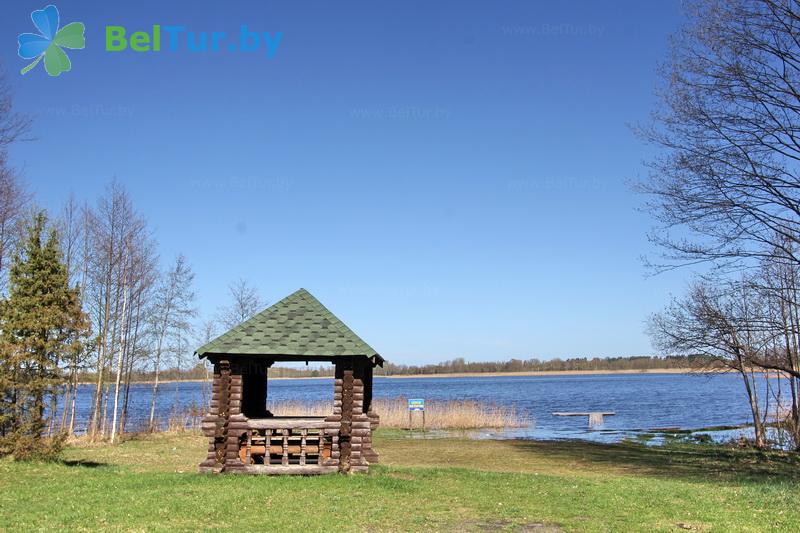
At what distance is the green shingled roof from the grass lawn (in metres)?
2.96

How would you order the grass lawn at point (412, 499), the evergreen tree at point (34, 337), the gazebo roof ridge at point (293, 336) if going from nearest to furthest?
1. the grass lawn at point (412, 499)
2. the gazebo roof ridge at point (293, 336)
3. the evergreen tree at point (34, 337)

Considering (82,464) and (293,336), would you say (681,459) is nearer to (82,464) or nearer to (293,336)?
(293,336)

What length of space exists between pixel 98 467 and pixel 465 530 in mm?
12446

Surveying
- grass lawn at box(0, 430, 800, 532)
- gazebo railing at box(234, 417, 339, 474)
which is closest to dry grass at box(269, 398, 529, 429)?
grass lawn at box(0, 430, 800, 532)

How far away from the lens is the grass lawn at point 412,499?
10180mm

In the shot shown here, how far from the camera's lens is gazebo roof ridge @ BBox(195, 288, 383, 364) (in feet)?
Answer: 50.4

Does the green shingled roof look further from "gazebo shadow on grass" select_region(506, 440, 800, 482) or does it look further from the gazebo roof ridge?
"gazebo shadow on grass" select_region(506, 440, 800, 482)

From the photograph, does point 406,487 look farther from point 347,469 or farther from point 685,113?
point 685,113

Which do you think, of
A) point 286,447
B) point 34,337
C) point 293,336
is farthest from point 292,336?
point 34,337

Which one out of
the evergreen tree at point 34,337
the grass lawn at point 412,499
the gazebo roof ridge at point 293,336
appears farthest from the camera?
the evergreen tree at point 34,337

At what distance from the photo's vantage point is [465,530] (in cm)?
996

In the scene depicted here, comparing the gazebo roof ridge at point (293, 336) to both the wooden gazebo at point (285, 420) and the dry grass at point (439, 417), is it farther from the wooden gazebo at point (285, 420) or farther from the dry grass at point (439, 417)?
the dry grass at point (439, 417)

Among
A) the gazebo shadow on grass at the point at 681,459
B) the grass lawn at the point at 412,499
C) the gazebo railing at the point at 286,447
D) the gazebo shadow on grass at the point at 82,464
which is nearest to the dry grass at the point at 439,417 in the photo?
the gazebo shadow on grass at the point at 681,459

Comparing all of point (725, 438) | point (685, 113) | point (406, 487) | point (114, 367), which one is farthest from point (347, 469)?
point (725, 438)
